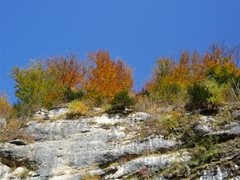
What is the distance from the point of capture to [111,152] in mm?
14133

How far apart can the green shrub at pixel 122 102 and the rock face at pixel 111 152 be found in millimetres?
750

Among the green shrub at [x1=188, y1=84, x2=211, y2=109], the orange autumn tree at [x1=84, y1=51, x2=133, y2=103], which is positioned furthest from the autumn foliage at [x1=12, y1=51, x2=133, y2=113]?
the green shrub at [x1=188, y1=84, x2=211, y2=109]

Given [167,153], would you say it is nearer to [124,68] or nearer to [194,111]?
[194,111]

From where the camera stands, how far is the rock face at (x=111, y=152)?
36.8 feet

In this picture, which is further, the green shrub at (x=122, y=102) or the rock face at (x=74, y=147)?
the green shrub at (x=122, y=102)

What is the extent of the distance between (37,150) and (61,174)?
1.87 metres

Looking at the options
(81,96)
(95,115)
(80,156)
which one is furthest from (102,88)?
(80,156)

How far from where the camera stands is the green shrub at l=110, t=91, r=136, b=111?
18062 mm

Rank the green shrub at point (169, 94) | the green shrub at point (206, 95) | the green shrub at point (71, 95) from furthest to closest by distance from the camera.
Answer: the green shrub at point (71, 95) < the green shrub at point (169, 94) < the green shrub at point (206, 95)

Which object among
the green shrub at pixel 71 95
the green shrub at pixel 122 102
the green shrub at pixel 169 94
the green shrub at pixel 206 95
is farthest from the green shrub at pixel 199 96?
the green shrub at pixel 71 95

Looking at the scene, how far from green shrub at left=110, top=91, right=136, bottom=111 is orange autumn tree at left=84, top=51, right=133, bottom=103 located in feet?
16.1

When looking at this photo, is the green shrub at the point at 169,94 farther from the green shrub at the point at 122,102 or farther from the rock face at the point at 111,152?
the rock face at the point at 111,152

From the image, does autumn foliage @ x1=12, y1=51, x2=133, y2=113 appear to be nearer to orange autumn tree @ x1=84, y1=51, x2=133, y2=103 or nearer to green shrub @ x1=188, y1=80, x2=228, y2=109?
orange autumn tree @ x1=84, y1=51, x2=133, y2=103

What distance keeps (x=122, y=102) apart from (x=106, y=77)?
923 cm
